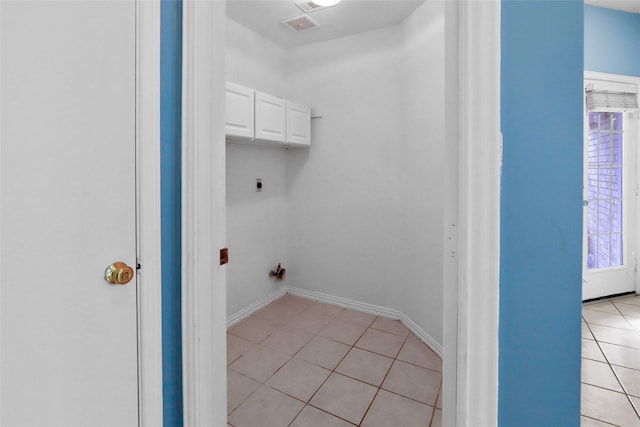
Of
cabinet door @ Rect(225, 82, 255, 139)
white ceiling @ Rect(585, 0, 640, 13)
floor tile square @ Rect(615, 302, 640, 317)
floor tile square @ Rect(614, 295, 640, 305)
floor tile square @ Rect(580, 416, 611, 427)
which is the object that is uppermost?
white ceiling @ Rect(585, 0, 640, 13)

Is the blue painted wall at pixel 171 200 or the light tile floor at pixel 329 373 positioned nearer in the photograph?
the blue painted wall at pixel 171 200

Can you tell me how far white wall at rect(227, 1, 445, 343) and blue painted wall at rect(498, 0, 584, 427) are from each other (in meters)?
1.37

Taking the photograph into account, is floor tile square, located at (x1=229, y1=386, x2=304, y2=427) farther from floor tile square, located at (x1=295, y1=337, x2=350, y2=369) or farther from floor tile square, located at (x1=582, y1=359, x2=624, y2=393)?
floor tile square, located at (x1=582, y1=359, x2=624, y2=393)

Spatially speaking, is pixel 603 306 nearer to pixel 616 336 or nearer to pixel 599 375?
pixel 616 336

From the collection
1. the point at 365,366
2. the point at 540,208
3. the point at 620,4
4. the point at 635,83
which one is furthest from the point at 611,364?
the point at 620,4

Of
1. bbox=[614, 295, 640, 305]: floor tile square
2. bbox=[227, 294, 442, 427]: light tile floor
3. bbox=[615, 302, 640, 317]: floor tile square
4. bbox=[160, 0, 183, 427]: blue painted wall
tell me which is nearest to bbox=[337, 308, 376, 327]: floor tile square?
bbox=[227, 294, 442, 427]: light tile floor

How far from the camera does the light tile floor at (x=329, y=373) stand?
1.65 meters

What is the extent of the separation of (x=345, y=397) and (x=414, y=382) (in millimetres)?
459

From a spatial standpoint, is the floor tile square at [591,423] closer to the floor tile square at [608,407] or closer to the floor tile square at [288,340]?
the floor tile square at [608,407]

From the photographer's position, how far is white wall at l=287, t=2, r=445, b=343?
228 cm

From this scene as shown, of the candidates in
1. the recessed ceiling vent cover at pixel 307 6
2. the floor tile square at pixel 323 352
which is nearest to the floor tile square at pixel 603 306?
the floor tile square at pixel 323 352
